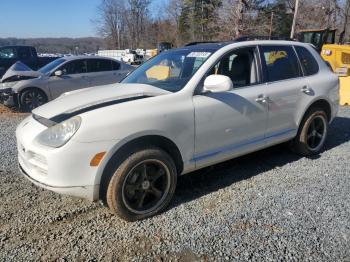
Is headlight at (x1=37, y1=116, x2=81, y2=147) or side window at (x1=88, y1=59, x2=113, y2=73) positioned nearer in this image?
headlight at (x1=37, y1=116, x2=81, y2=147)

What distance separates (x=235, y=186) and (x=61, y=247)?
2.16 m

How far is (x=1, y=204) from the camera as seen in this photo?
386cm

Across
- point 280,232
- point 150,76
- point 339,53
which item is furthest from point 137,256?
point 339,53

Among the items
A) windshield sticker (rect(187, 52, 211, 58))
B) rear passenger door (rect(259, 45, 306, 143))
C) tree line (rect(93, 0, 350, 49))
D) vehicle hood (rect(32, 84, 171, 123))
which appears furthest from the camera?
tree line (rect(93, 0, 350, 49))

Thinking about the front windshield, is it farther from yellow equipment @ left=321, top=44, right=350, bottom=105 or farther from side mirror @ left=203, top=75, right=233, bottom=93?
yellow equipment @ left=321, top=44, right=350, bottom=105

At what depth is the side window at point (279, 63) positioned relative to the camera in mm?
4551

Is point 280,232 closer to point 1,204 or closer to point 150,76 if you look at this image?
point 150,76

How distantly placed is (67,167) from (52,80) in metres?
7.46

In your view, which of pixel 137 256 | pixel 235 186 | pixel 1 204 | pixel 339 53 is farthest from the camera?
pixel 339 53

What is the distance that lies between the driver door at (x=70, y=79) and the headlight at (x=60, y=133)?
23.3 ft

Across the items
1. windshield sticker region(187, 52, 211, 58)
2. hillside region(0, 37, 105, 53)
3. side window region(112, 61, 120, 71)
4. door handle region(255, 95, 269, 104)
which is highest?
windshield sticker region(187, 52, 211, 58)

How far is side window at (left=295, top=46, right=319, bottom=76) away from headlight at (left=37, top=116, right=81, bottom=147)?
135 inches

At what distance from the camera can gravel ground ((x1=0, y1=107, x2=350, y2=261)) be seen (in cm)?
302

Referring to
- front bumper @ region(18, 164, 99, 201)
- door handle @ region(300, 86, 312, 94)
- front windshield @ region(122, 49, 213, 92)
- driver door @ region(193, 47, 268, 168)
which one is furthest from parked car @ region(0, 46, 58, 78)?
front bumper @ region(18, 164, 99, 201)
